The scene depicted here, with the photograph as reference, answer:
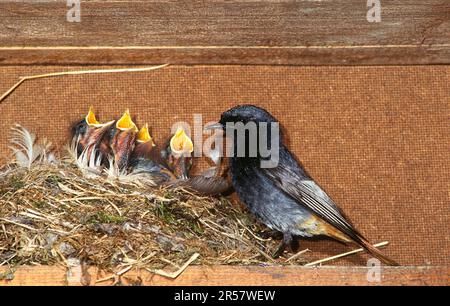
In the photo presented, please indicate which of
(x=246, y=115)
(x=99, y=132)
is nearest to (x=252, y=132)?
(x=246, y=115)

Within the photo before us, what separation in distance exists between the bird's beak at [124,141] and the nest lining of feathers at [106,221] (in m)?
0.20

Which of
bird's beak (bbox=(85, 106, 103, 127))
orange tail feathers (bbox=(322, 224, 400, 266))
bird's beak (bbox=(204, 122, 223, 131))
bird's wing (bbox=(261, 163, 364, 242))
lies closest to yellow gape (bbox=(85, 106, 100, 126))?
bird's beak (bbox=(85, 106, 103, 127))

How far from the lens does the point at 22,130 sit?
4398mm

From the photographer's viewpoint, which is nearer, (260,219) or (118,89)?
(260,219)

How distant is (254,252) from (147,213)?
49 centimetres

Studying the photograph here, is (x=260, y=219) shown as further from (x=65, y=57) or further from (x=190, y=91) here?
(x=65, y=57)

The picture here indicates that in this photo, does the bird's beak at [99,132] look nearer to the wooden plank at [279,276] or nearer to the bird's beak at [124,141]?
the bird's beak at [124,141]

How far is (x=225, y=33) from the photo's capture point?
404 centimetres

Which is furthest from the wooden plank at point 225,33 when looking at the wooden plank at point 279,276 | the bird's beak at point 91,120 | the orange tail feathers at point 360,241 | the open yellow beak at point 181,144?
the wooden plank at point 279,276

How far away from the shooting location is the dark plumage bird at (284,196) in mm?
4090

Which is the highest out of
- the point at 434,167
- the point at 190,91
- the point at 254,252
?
the point at 190,91

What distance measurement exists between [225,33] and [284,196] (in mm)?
771

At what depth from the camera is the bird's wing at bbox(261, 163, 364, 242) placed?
400 cm

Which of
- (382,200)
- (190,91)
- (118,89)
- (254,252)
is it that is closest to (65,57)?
(118,89)
